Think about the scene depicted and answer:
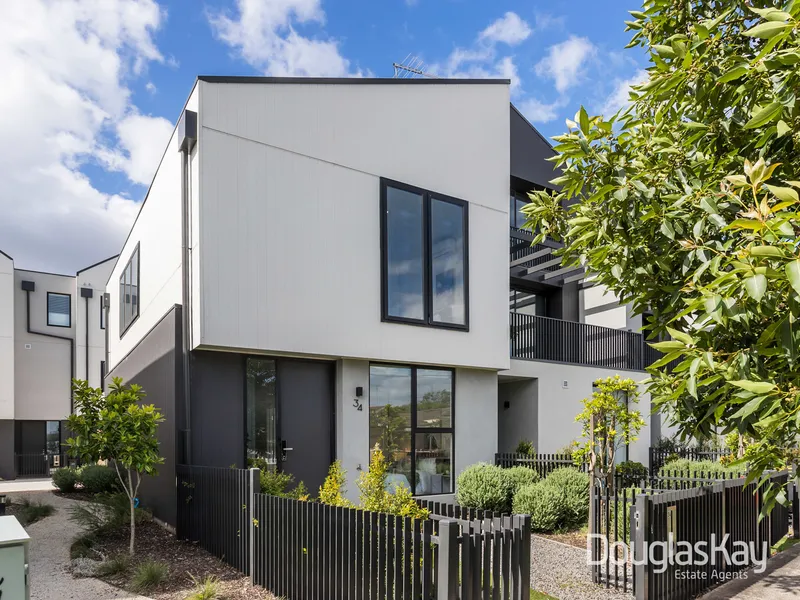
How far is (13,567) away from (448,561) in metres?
2.65

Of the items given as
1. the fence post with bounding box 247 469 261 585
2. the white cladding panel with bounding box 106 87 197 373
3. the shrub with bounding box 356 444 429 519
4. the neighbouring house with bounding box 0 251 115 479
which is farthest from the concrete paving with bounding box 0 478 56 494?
the shrub with bounding box 356 444 429 519

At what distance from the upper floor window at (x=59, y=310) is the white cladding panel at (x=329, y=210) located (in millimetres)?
21203

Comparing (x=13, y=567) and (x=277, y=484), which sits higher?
(x=13, y=567)

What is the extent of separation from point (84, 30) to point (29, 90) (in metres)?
6.71

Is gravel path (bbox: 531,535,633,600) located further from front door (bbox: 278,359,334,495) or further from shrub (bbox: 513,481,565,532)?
front door (bbox: 278,359,334,495)

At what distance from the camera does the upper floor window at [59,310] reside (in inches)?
1046

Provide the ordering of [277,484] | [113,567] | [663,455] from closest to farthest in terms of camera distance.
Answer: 1. [113,567]
2. [277,484]
3. [663,455]

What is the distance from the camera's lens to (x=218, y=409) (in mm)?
9727

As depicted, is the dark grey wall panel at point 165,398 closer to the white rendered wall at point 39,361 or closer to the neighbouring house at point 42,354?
the neighbouring house at point 42,354

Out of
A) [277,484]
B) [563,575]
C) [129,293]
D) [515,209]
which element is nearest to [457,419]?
[277,484]

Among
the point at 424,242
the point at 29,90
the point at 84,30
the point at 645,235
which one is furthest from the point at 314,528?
the point at 29,90

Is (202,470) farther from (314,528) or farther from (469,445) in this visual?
(469,445)

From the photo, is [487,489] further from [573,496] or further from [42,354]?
[42,354]

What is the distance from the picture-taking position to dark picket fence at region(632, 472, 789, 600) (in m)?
5.77
